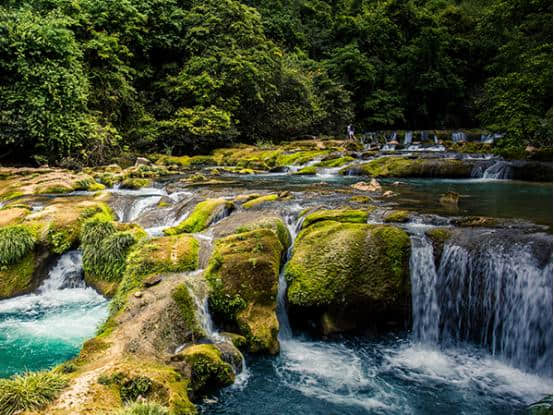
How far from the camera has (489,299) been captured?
6.44 meters

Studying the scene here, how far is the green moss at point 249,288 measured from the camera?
6.19m

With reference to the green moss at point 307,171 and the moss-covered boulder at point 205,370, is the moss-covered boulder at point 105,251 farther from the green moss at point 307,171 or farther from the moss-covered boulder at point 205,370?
the green moss at point 307,171

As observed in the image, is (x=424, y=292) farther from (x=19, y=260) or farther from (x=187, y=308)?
(x=19, y=260)

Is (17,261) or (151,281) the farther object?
(17,261)

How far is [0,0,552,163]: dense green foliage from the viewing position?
1531 cm

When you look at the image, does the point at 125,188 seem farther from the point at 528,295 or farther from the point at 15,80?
the point at 528,295

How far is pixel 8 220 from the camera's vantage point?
9.31 meters

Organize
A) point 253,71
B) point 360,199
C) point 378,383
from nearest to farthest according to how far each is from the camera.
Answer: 1. point 378,383
2. point 360,199
3. point 253,71

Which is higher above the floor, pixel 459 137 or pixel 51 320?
pixel 459 137

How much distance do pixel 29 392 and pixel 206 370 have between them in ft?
6.10

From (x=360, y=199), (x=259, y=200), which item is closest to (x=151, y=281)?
(x=259, y=200)

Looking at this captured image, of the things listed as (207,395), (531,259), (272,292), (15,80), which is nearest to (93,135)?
(15,80)

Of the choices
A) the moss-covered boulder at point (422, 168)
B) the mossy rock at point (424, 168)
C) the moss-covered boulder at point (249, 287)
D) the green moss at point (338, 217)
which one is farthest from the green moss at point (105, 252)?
the mossy rock at point (424, 168)

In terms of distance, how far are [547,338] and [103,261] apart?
25.1 feet
